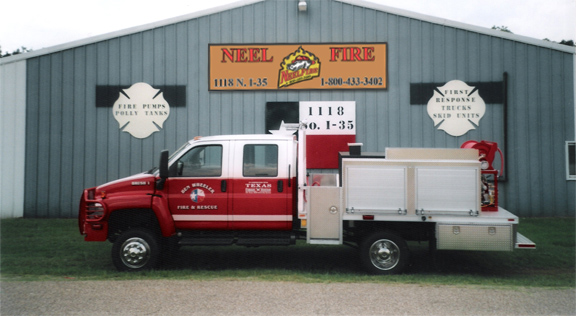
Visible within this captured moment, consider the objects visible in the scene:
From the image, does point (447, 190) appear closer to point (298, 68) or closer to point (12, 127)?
point (298, 68)

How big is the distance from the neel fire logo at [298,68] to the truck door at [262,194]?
19.7 feet

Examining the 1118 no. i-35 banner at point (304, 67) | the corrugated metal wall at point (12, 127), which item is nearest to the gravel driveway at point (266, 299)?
the 1118 no. i-35 banner at point (304, 67)

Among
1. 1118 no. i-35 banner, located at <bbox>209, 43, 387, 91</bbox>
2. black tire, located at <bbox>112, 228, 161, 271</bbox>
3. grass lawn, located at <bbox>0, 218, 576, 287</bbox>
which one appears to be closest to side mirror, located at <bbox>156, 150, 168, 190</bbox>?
black tire, located at <bbox>112, 228, 161, 271</bbox>

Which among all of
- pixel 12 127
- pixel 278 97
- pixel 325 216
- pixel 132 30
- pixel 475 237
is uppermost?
pixel 132 30

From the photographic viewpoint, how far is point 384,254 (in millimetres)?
7273

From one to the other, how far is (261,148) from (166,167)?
1.53 m

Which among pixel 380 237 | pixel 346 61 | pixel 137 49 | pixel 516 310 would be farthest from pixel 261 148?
pixel 137 49

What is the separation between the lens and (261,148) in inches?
303

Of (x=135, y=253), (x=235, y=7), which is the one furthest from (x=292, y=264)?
(x=235, y=7)

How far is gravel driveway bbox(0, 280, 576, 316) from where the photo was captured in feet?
17.8

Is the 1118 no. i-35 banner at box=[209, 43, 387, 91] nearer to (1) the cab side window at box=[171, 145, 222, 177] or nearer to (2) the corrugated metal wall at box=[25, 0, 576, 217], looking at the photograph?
(2) the corrugated metal wall at box=[25, 0, 576, 217]

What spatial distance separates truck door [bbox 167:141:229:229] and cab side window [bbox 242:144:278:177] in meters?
0.35

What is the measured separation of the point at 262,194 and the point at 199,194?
101cm

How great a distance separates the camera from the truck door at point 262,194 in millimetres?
7488
